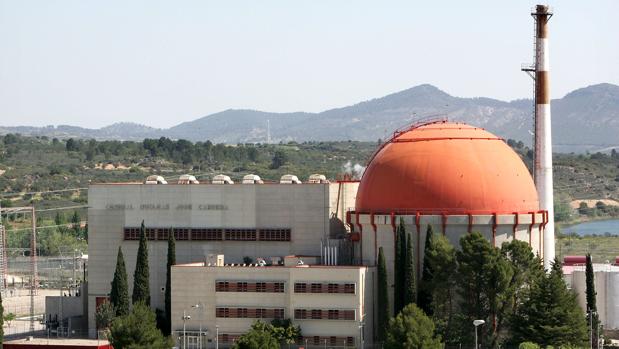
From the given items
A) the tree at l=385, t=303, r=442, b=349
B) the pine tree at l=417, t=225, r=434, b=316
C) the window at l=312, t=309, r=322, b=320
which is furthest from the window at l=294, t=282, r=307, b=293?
the tree at l=385, t=303, r=442, b=349

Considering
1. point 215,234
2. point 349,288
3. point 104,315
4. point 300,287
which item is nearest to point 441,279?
point 349,288

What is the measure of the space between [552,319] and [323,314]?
13788 millimetres

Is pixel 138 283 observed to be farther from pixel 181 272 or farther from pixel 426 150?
pixel 426 150

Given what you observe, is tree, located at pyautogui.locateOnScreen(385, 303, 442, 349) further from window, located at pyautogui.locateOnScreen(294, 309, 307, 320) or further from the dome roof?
the dome roof

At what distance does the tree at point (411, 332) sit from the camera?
257ft

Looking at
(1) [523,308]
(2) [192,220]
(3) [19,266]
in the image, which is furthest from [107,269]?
(3) [19,266]

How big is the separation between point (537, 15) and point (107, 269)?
34.8 meters

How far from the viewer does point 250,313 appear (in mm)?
88688

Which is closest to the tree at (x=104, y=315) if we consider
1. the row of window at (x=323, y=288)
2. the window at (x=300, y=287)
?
the window at (x=300, y=287)

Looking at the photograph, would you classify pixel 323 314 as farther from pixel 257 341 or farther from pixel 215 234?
pixel 215 234

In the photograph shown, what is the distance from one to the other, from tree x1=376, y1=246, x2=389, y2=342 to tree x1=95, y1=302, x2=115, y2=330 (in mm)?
16836

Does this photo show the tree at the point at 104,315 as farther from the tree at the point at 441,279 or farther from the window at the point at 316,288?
the tree at the point at 441,279

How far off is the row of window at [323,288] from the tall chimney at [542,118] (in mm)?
17635

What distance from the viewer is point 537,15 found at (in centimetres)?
10200
